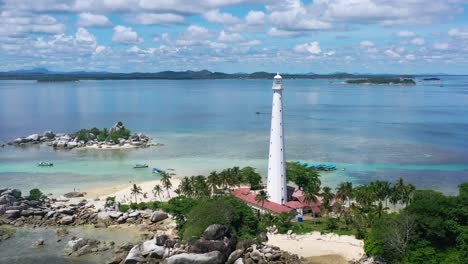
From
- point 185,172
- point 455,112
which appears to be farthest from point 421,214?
point 455,112

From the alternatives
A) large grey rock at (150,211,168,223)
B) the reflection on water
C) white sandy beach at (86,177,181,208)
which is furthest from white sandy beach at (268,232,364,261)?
white sandy beach at (86,177,181,208)

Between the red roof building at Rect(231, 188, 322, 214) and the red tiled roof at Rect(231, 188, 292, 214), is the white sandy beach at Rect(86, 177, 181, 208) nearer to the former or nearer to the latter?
the red tiled roof at Rect(231, 188, 292, 214)

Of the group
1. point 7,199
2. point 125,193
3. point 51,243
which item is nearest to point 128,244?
point 51,243

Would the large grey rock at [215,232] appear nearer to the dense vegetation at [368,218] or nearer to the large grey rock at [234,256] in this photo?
the dense vegetation at [368,218]

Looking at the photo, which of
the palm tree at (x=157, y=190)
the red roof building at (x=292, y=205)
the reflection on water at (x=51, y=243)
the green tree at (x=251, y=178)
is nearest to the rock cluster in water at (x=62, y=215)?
the reflection on water at (x=51, y=243)

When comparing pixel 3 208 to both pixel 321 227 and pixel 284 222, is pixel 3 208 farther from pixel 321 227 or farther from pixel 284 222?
pixel 321 227

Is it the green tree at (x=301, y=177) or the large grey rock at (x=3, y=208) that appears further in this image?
the green tree at (x=301, y=177)
